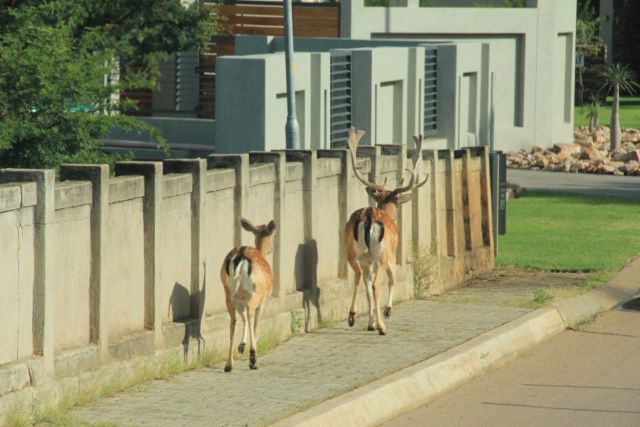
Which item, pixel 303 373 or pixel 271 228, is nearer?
pixel 303 373

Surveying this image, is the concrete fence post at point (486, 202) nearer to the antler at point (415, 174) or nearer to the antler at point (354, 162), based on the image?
the antler at point (415, 174)

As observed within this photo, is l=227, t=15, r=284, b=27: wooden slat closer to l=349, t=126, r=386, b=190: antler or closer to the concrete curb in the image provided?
the concrete curb

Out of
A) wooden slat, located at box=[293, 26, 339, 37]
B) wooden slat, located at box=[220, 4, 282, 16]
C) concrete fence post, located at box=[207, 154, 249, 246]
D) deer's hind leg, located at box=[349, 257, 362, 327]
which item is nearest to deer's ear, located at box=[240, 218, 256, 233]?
concrete fence post, located at box=[207, 154, 249, 246]

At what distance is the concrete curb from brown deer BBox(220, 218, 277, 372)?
4.21 feet

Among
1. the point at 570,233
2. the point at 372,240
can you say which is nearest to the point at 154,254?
the point at 372,240

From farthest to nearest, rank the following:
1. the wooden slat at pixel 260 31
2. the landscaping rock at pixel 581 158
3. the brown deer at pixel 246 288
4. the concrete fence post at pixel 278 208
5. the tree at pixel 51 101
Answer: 1. the landscaping rock at pixel 581 158
2. the wooden slat at pixel 260 31
3. the tree at pixel 51 101
4. the concrete fence post at pixel 278 208
5. the brown deer at pixel 246 288

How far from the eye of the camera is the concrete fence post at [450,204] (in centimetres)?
1858

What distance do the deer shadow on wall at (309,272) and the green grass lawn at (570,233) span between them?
6495mm

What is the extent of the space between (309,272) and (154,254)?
3.33m

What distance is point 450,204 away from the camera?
18.6 meters

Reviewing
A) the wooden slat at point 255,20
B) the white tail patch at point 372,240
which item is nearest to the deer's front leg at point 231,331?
the white tail patch at point 372,240

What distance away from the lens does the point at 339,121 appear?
2758 centimetres

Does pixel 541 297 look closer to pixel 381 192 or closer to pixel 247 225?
pixel 381 192

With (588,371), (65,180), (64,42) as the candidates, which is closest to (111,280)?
(65,180)
